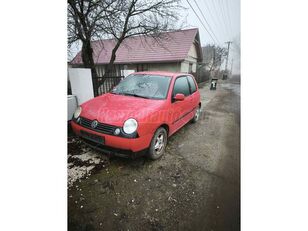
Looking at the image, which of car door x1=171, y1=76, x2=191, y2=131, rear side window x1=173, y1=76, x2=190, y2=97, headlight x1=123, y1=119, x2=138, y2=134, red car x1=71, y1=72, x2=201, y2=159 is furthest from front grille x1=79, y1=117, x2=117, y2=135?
rear side window x1=173, y1=76, x2=190, y2=97

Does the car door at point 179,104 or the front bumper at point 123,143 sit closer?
the front bumper at point 123,143

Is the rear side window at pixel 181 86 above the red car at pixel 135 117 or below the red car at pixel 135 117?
above

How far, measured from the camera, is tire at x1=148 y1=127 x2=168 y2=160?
2.02 metres

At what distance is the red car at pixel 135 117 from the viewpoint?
5.64 ft

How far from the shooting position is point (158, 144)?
85.8 inches

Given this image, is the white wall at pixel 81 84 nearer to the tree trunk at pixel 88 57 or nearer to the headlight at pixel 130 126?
the tree trunk at pixel 88 57

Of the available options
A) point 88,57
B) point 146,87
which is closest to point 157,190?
point 146,87

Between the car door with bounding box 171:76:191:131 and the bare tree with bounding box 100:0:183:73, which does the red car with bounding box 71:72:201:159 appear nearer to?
the car door with bounding box 171:76:191:131

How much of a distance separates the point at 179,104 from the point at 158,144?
2.65 feet

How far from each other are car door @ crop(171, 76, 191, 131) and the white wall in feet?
5.03

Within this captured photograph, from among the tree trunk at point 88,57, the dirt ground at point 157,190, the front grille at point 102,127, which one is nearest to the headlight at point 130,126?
the front grille at point 102,127

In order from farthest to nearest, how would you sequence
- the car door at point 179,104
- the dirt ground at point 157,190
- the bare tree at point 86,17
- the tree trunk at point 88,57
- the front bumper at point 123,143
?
the car door at point 179,104 < the tree trunk at point 88,57 < the front bumper at point 123,143 < the bare tree at point 86,17 < the dirt ground at point 157,190

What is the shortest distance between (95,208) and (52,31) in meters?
1.44
